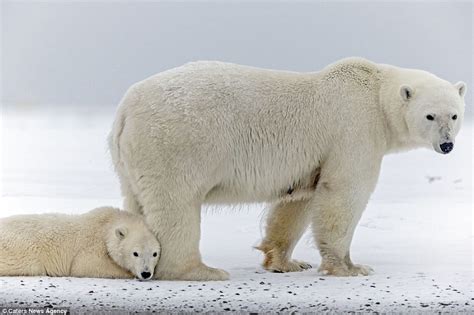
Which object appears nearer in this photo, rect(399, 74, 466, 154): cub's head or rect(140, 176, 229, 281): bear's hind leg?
rect(140, 176, 229, 281): bear's hind leg

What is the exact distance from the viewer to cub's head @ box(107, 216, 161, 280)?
417 centimetres

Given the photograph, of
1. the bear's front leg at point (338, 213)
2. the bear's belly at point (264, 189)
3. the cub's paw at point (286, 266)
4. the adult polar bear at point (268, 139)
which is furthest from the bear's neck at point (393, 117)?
the cub's paw at point (286, 266)

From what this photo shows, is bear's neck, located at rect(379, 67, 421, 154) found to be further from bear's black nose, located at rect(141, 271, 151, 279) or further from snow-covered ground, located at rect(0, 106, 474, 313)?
bear's black nose, located at rect(141, 271, 151, 279)

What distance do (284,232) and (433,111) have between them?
1.16m

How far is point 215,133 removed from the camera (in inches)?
170

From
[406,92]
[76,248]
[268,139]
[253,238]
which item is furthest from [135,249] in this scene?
[406,92]

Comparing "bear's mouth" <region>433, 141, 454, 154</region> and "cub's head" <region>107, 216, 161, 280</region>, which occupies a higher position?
"bear's mouth" <region>433, 141, 454, 154</region>

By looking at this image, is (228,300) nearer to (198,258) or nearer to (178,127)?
(198,258)

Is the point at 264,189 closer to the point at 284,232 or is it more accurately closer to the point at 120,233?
the point at 284,232

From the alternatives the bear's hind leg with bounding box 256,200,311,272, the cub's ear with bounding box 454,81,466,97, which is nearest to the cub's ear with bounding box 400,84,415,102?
the cub's ear with bounding box 454,81,466,97

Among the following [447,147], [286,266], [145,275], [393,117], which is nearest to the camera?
[145,275]

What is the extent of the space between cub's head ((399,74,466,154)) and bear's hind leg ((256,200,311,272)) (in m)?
0.81

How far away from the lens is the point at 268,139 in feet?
14.8

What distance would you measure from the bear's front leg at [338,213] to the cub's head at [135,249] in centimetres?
94
